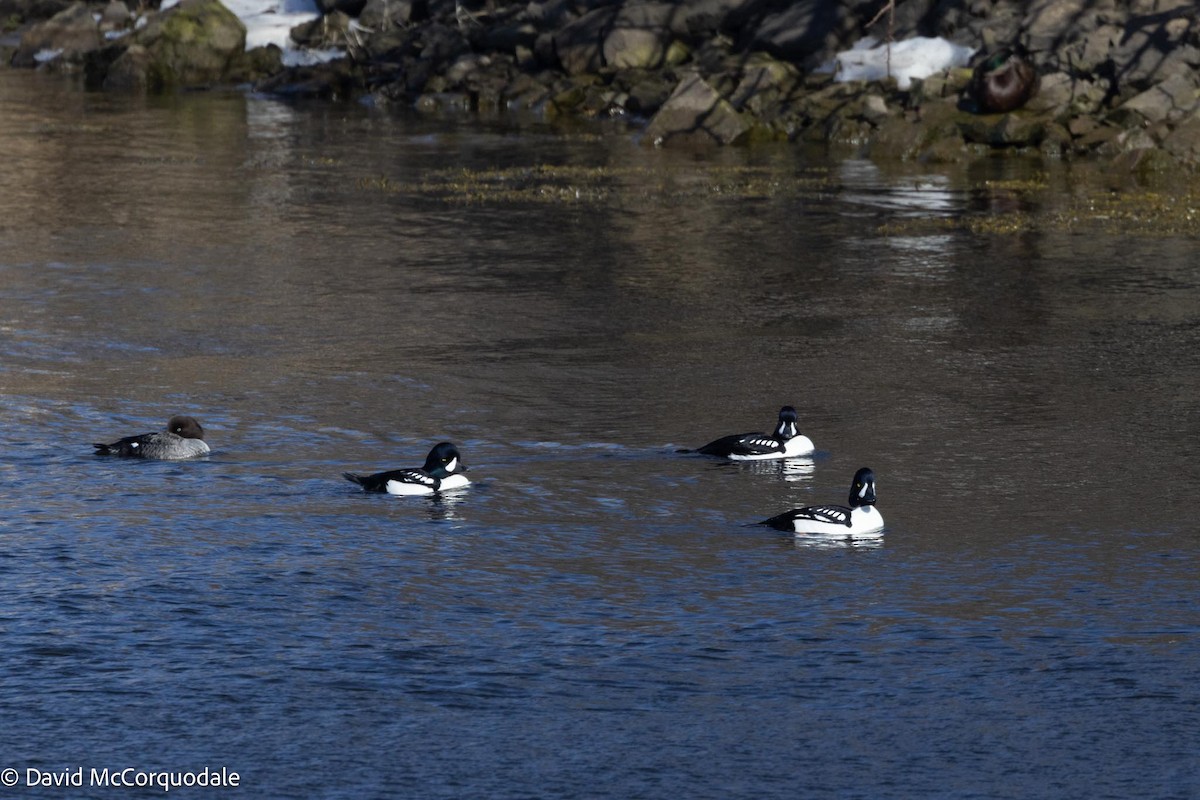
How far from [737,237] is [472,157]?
11526 mm

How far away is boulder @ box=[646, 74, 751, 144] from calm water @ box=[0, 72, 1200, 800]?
12861 millimetres

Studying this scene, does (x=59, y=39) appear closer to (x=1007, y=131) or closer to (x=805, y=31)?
(x=805, y=31)

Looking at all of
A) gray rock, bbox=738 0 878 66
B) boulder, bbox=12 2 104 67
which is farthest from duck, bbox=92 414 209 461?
boulder, bbox=12 2 104 67

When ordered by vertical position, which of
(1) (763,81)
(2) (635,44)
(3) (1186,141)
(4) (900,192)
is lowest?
(4) (900,192)

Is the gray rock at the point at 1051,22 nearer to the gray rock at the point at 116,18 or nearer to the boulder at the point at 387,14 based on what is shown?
the boulder at the point at 387,14

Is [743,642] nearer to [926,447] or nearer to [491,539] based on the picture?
[491,539]

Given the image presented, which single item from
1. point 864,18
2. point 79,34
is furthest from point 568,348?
point 79,34

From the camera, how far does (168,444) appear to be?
13.5m

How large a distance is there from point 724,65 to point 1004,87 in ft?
32.8

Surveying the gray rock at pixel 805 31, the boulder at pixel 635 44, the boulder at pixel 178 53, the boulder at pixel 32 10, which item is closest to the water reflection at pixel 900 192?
the gray rock at pixel 805 31

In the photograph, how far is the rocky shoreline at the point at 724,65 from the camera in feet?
120

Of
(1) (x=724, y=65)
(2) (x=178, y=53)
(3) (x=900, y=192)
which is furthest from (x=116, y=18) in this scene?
(3) (x=900, y=192)

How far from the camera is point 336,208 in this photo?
28.2m

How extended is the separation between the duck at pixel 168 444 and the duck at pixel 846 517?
14.8 ft
